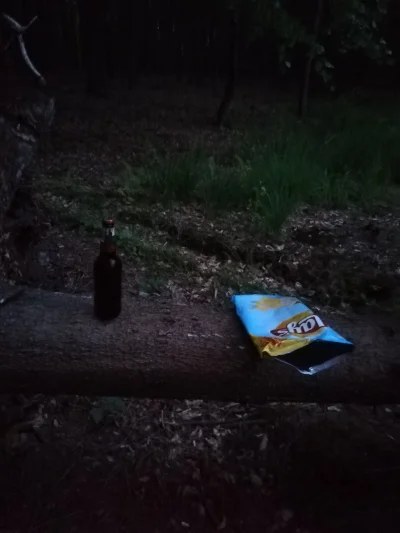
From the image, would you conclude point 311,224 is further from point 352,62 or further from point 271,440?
point 352,62

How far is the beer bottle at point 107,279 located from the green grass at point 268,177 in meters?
1.62

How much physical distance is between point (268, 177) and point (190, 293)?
104cm

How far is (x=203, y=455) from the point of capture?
1.96 m

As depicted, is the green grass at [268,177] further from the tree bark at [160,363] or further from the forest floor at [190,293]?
the tree bark at [160,363]

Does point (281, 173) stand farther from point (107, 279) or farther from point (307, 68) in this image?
point (107, 279)

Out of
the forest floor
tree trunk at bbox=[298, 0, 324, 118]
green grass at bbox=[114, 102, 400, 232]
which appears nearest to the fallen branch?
the forest floor

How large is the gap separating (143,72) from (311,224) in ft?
9.51

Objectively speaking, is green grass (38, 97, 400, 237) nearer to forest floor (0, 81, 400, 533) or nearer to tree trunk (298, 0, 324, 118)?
forest floor (0, 81, 400, 533)

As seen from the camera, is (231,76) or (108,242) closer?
(108,242)

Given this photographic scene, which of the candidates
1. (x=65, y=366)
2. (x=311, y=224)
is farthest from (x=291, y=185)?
(x=65, y=366)

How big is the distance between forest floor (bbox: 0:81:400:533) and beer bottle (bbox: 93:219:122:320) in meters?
0.52

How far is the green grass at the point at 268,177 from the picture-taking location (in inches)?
137

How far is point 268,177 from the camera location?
352cm

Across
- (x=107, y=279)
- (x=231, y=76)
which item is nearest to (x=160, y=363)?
(x=107, y=279)
